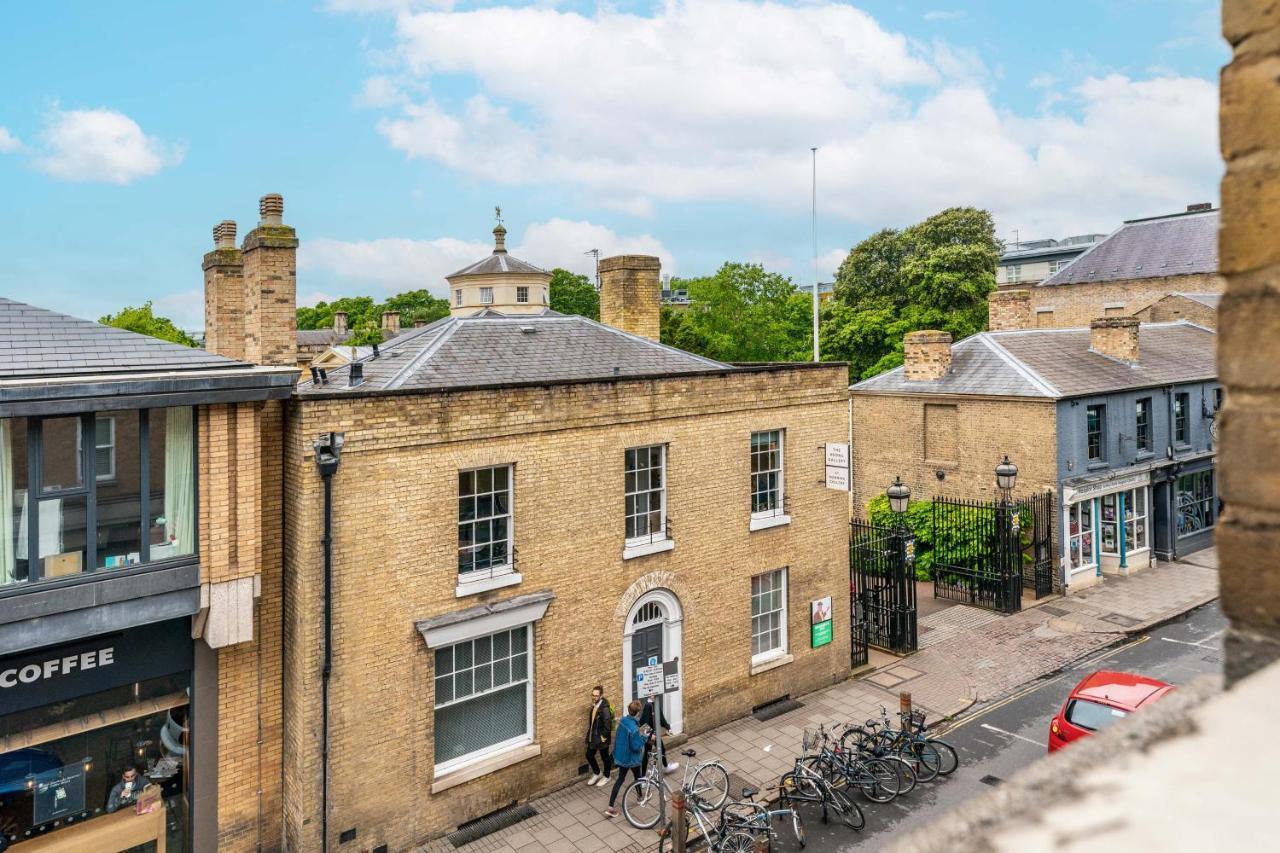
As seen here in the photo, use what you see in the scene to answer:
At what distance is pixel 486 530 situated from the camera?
43.5 feet

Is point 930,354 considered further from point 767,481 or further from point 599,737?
point 599,737

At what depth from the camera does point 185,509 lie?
1083cm

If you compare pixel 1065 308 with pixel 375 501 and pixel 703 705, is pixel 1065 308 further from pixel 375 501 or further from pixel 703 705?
pixel 375 501

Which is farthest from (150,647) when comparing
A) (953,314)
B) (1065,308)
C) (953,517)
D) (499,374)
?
(1065,308)

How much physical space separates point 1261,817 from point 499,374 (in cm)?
1468

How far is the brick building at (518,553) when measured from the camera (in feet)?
38.7

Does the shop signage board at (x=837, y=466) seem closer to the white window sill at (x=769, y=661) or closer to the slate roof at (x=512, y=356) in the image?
the slate roof at (x=512, y=356)

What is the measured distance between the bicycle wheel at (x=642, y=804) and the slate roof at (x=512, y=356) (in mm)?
6745

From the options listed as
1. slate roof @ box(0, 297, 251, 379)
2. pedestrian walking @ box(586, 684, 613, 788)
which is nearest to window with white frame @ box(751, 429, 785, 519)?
pedestrian walking @ box(586, 684, 613, 788)

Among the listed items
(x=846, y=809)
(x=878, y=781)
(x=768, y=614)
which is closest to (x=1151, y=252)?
(x=768, y=614)

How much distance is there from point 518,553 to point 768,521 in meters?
5.57

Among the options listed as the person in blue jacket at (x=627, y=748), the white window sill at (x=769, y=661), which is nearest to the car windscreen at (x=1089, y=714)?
the white window sill at (x=769, y=661)

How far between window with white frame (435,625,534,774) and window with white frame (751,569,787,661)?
5.23 metres

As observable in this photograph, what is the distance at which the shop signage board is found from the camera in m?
17.1
